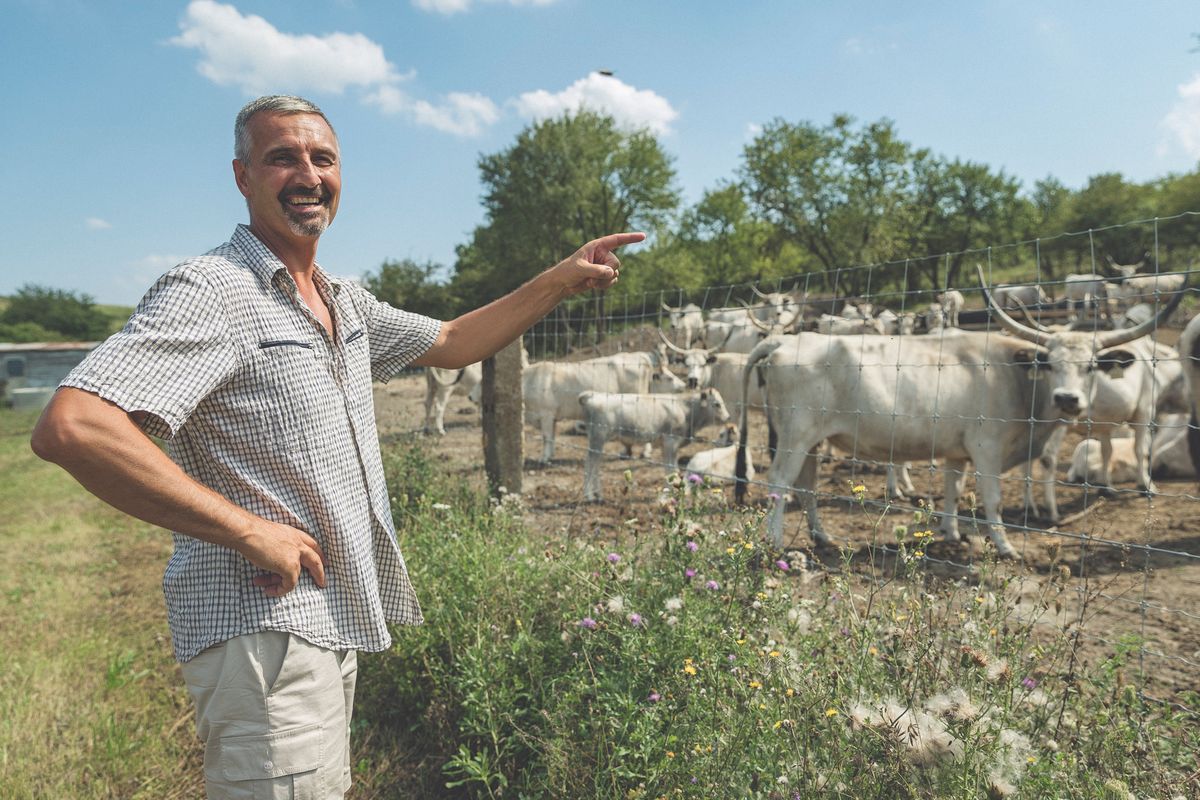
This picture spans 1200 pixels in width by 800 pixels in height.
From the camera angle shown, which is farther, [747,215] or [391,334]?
[747,215]

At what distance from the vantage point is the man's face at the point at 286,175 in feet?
6.49

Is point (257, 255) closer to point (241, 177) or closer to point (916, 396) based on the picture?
point (241, 177)

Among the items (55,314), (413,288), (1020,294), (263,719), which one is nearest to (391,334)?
(263,719)

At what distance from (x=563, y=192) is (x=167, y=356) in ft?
119

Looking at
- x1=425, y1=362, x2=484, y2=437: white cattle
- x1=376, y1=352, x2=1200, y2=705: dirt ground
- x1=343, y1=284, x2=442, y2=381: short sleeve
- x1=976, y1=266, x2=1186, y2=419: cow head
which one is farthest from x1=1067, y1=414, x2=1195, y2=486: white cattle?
x1=425, y1=362, x2=484, y2=437: white cattle

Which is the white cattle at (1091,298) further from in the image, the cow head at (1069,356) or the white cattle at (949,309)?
the white cattle at (949,309)

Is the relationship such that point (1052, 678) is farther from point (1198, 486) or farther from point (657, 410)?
point (1198, 486)

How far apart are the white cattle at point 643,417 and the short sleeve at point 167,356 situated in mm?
7080

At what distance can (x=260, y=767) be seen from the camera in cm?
174

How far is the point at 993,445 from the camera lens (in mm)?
6465

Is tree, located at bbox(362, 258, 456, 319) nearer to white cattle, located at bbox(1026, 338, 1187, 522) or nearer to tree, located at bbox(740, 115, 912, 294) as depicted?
tree, located at bbox(740, 115, 912, 294)

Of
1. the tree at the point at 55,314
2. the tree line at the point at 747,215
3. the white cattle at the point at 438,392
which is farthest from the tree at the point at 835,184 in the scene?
the tree at the point at 55,314

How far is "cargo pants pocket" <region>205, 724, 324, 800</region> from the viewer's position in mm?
1746

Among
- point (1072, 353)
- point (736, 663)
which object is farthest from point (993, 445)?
point (736, 663)
